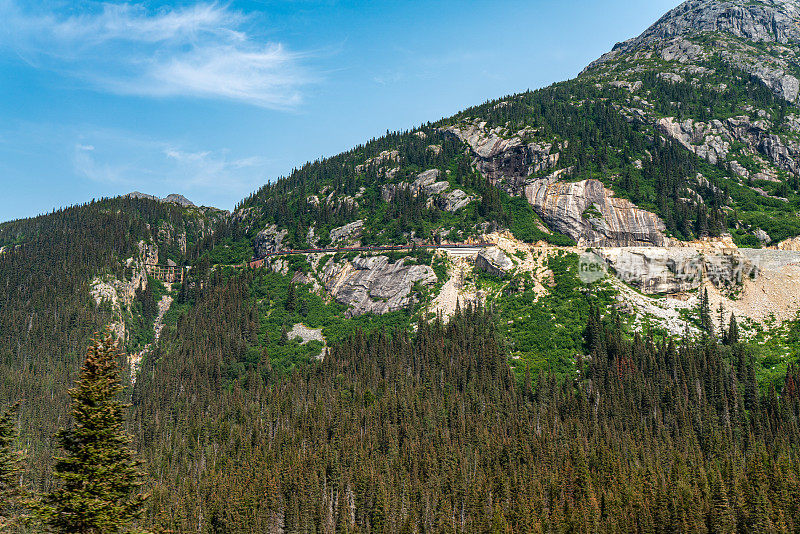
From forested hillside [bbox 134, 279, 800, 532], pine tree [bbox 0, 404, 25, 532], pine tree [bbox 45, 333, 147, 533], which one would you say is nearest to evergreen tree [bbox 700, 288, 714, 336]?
forested hillside [bbox 134, 279, 800, 532]

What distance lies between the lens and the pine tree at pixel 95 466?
2956 centimetres

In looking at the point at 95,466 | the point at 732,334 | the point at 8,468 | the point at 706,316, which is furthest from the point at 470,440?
the point at 95,466

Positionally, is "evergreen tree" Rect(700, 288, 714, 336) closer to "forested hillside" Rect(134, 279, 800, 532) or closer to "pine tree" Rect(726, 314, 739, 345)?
"pine tree" Rect(726, 314, 739, 345)

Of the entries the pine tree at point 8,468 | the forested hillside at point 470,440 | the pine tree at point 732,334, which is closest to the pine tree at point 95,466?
the pine tree at point 8,468

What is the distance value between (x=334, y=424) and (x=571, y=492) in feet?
189

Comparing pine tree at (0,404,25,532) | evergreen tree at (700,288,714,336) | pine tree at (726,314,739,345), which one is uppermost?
pine tree at (0,404,25,532)

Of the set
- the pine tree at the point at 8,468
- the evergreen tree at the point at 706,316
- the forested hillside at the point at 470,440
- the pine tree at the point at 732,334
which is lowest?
the forested hillside at the point at 470,440

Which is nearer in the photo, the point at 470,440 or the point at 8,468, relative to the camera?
the point at 8,468

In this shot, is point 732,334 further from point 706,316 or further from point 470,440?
point 470,440

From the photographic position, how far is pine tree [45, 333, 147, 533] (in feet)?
97.0

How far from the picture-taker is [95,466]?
3036 centimetres

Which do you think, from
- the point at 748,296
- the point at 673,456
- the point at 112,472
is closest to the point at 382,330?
the point at 673,456

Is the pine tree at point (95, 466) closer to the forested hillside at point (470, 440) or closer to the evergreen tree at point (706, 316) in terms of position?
the forested hillside at point (470, 440)

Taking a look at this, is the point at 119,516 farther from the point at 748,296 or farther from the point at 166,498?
the point at 748,296
